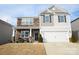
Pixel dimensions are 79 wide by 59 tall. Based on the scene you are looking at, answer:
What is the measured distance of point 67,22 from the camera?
5.46 m

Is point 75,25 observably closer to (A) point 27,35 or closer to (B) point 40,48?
(B) point 40,48

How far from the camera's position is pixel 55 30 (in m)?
5.52

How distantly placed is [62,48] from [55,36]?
2.12 ft

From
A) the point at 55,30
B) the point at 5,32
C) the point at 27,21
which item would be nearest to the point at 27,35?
the point at 27,21

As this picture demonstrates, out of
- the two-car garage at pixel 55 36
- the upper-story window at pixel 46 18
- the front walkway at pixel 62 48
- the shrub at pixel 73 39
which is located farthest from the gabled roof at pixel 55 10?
the front walkway at pixel 62 48

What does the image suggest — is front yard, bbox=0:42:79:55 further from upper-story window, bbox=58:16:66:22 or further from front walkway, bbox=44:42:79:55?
upper-story window, bbox=58:16:66:22

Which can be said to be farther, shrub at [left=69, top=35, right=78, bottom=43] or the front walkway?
shrub at [left=69, top=35, right=78, bottom=43]

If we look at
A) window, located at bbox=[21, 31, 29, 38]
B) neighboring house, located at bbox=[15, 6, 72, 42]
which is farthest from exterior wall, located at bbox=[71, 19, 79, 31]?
window, located at bbox=[21, 31, 29, 38]

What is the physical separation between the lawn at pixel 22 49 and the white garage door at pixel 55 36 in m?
0.46

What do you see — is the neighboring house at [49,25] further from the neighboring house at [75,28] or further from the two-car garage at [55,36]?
the neighboring house at [75,28]

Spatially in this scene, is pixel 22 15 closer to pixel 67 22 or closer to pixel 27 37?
pixel 27 37

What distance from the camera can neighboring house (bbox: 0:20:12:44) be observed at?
5.44m
